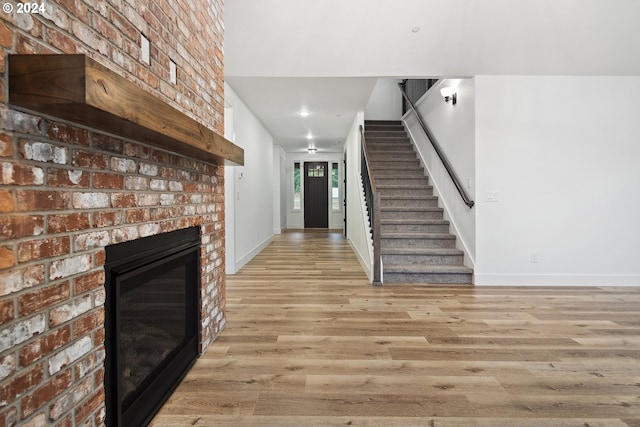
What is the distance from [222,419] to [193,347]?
2.01ft

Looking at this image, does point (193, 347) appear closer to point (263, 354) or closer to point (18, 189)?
point (263, 354)

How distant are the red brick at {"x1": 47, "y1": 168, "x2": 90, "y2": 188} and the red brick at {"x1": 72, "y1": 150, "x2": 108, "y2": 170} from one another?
26 mm

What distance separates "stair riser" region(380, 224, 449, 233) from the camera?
15.7ft

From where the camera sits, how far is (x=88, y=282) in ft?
3.54

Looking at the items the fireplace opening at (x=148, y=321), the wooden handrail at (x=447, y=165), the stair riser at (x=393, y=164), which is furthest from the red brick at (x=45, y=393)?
the stair riser at (x=393, y=164)

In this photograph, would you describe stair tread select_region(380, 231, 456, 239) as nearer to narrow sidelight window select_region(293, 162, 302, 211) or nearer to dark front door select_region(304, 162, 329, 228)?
dark front door select_region(304, 162, 329, 228)

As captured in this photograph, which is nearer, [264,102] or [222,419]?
[222,419]

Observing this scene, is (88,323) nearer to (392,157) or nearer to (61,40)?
(61,40)

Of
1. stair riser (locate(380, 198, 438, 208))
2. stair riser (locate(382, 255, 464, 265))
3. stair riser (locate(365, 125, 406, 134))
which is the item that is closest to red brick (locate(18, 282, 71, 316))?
stair riser (locate(382, 255, 464, 265))

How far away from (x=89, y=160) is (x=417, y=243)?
164 inches

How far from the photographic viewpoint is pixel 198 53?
204 centimetres

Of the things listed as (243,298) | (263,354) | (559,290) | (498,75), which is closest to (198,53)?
(263,354)

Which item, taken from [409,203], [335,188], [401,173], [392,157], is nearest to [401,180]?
[401,173]

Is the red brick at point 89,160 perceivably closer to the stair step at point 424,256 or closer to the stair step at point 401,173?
the stair step at point 424,256
